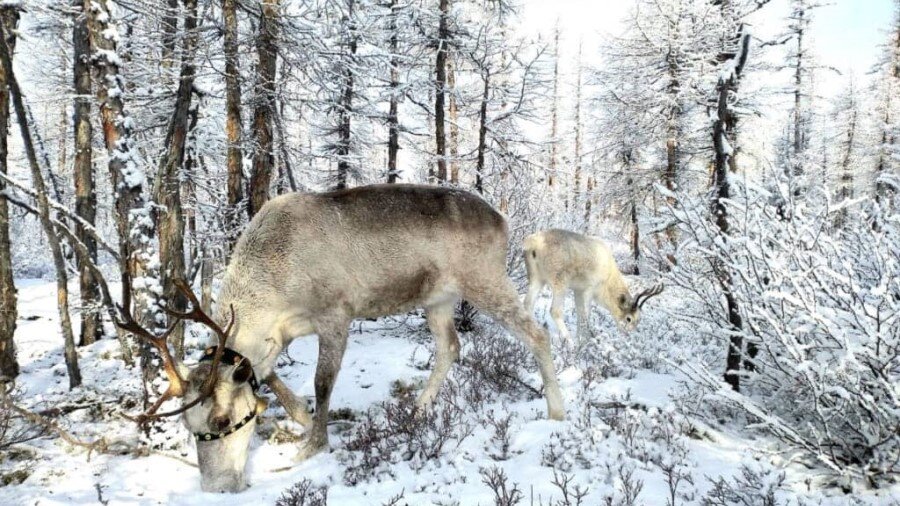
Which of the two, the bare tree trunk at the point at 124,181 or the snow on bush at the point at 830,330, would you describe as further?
the bare tree trunk at the point at 124,181

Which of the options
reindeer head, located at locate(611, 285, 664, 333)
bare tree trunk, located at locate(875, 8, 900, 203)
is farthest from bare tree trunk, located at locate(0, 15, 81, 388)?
bare tree trunk, located at locate(875, 8, 900, 203)

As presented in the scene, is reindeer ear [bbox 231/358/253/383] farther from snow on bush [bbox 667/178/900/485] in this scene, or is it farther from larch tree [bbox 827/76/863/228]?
larch tree [bbox 827/76/863/228]

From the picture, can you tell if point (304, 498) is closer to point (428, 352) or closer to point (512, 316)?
point (512, 316)

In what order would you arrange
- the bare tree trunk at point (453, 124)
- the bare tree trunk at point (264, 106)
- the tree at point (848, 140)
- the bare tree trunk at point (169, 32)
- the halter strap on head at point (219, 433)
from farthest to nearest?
the tree at point (848, 140) → the bare tree trunk at point (453, 124) → the bare tree trunk at point (264, 106) → the bare tree trunk at point (169, 32) → the halter strap on head at point (219, 433)

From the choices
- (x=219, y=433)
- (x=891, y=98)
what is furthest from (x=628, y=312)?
(x=891, y=98)

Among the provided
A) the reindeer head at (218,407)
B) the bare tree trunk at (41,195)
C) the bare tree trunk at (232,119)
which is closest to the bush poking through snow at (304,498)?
the reindeer head at (218,407)

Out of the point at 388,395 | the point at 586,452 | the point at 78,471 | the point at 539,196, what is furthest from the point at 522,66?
the point at 78,471

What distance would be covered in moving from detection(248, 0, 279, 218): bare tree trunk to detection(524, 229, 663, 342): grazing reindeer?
4881 mm

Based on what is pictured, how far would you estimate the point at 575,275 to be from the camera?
31.8ft

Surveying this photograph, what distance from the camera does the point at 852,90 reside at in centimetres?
3906

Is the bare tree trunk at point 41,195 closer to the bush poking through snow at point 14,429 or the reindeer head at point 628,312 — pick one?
the bush poking through snow at point 14,429

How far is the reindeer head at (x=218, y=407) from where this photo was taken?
129 inches

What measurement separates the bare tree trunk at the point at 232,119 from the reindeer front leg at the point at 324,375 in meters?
3.51

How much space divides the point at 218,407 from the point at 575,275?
7.47 metres
